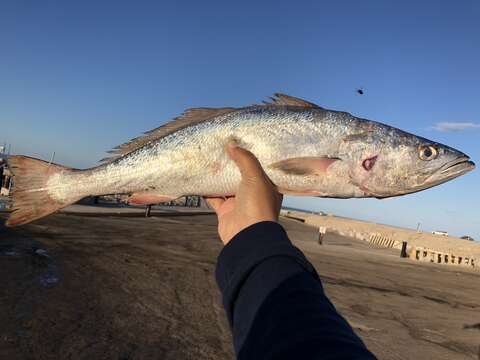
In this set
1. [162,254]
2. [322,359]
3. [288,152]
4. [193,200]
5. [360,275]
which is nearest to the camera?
[322,359]

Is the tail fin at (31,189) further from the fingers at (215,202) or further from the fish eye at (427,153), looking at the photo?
the fish eye at (427,153)

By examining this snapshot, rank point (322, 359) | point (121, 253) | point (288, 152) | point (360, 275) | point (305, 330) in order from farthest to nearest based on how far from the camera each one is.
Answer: point (360, 275) < point (121, 253) < point (288, 152) < point (305, 330) < point (322, 359)

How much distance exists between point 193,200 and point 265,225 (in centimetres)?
6053

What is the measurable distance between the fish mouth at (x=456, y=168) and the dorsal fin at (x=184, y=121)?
5.45ft

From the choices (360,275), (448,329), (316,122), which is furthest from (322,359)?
(360,275)

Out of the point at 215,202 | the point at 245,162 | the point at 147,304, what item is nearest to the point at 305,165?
the point at 245,162

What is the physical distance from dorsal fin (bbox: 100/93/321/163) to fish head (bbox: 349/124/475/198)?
86 centimetres

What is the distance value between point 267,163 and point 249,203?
149cm

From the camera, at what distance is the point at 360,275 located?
672 inches

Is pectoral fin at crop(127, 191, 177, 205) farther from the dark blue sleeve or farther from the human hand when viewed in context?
the dark blue sleeve

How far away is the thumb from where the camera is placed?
3.72 m

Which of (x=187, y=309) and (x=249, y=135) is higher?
(x=249, y=135)

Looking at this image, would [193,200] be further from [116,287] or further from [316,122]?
[316,122]

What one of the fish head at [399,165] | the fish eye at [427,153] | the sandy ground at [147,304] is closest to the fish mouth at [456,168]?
the fish head at [399,165]
